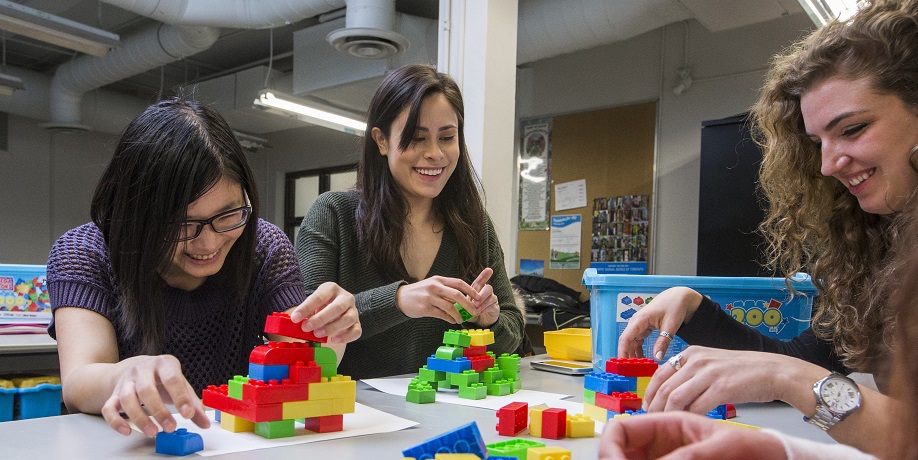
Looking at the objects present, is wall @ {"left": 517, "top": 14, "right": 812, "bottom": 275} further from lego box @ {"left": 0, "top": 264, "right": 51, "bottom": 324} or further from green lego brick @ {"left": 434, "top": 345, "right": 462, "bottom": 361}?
lego box @ {"left": 0, "top": 264, "right": 51, "bottom": 324}

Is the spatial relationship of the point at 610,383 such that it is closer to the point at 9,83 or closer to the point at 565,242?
the point at 565,242

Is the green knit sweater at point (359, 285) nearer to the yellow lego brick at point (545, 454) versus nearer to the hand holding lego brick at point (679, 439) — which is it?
the yellow lego brick at point (545, 454)

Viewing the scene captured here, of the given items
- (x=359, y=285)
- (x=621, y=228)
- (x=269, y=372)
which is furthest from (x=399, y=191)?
(x=621, y=228)

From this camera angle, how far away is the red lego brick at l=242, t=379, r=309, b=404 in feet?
3.43

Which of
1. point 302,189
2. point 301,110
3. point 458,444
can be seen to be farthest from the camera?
point 302,189

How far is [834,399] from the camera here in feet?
3.34

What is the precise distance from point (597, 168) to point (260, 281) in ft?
13.7

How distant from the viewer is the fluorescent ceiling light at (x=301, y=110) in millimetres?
5340

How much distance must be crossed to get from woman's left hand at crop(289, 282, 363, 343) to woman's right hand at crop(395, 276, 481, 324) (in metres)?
0.24

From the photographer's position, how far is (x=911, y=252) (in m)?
0.45

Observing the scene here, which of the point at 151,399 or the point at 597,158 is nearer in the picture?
the point at 151,399

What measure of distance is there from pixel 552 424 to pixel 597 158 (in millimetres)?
4477

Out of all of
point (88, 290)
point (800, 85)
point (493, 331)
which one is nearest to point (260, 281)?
point (88, 290)

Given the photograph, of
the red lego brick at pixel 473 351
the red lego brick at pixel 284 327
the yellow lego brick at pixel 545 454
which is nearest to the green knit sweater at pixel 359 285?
the red lego brick at pixel 473 351
